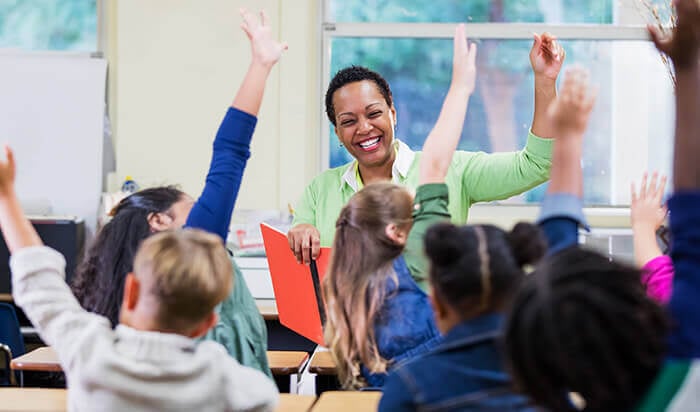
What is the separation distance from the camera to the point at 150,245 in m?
1.39

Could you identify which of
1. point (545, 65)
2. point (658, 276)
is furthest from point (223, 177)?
point (658, 276)

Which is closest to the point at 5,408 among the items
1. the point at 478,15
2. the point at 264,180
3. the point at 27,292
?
the point at 27,292

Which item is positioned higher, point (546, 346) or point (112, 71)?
point (112, 71)

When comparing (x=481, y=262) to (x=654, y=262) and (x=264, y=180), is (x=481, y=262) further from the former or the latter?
(x=264, y=180)

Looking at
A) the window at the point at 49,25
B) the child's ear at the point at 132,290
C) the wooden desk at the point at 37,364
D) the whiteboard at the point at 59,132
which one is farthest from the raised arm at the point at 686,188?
the window at the point at 49,25

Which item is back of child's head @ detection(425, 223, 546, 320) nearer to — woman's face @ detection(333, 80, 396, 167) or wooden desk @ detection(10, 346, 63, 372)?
woman's face @ detection(333, 80, 396, 167)

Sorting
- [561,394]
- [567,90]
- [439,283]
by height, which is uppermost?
[567,90]

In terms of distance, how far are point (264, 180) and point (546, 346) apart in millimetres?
3846

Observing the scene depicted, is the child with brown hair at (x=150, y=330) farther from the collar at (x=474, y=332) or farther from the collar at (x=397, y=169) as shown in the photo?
the collar at (x=397, y=169)

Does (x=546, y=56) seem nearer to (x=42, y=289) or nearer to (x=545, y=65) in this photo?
(x=545, y=65)

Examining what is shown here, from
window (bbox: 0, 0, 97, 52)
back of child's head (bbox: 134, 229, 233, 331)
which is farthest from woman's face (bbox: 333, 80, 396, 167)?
window (bbox: 0, 0, 97, 52)

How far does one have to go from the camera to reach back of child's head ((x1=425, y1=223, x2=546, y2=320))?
1.25m

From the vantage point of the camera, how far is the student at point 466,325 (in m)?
1.22

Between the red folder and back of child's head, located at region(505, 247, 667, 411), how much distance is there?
1.25 m
